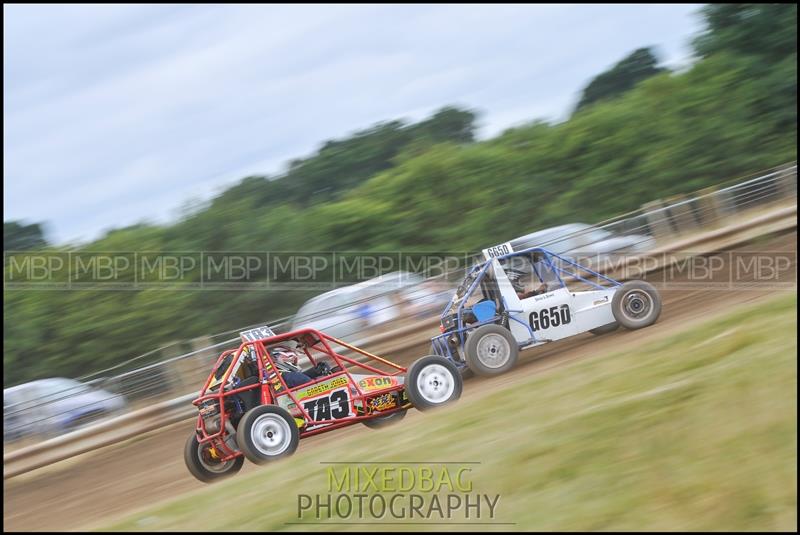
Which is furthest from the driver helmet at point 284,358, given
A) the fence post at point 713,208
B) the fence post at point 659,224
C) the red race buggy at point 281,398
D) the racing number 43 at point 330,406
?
the fence post at point 713,208

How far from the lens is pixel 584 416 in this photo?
248 inches

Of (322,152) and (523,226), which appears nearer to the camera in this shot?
(523,226)

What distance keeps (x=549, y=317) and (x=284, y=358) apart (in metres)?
3.58

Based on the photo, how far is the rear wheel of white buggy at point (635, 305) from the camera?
11398mm

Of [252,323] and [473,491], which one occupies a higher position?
[252,323]

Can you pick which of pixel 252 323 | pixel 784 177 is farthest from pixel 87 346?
pixel 784 177

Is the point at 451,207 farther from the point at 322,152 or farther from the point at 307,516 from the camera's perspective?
the point at 322,152

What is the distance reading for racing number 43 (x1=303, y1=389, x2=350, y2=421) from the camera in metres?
8.74

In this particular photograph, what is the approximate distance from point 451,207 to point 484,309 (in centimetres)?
1268

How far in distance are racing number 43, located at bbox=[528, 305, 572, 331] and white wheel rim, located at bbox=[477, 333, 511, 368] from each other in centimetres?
52

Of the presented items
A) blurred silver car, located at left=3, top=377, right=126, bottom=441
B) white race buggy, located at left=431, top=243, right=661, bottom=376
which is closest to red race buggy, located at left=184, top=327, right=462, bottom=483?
white race buggy, located at left=431, top=243, right=661, bottom=376

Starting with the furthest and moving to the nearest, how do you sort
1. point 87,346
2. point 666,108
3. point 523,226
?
point 666,108
point 523,226
point 87,346

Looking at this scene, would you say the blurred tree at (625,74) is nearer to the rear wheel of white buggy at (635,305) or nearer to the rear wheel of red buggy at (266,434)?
the rear wheel of white buggy at (635,305)

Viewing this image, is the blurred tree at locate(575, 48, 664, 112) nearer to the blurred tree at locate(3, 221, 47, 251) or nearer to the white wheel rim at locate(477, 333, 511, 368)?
the blurred tree at locate(3, 221, 47, 251)
